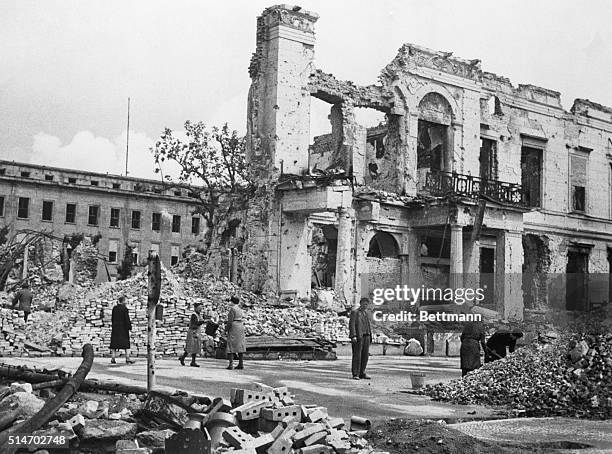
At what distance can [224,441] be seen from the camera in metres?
7.60

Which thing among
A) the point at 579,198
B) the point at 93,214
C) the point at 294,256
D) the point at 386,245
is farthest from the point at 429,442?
the point at 93,214

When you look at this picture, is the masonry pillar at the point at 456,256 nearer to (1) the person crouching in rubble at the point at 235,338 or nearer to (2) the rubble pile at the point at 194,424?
(1) the person crouching in rubble at the point at 235,338

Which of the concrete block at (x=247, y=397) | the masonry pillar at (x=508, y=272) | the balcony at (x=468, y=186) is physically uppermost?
the balcony at (x=468, y=186)

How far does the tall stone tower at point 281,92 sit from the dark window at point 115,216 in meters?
34.7

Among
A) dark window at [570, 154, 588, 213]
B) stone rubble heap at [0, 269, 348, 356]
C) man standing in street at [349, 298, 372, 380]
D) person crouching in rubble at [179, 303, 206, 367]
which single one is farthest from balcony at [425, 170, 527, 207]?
man standing in street at [349, 298, 372, 380]

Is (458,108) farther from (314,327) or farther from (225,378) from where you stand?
(225,378)

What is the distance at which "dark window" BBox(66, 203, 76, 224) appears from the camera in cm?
6095

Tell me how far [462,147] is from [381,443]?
90.8 feet

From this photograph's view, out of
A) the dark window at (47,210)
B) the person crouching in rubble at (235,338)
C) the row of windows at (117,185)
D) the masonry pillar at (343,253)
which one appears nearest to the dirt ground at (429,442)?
Result: the person crouching in rubble at (235,338)

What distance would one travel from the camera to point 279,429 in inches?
313

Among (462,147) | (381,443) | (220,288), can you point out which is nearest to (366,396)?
(381,443)

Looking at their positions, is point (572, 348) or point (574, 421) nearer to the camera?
point (574, 421)

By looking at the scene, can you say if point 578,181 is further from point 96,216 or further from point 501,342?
point 96,216

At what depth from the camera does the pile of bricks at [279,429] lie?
7590 mm
